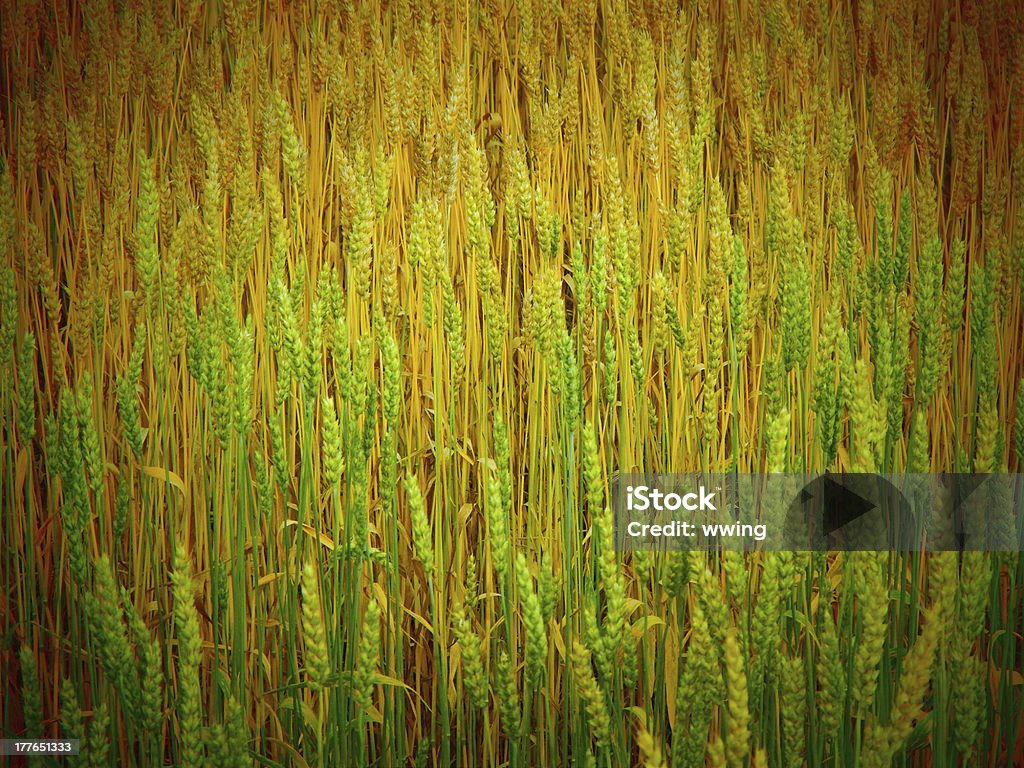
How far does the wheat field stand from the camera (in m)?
1.22

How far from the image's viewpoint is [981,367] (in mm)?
1212

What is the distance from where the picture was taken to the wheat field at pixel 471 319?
1219mm

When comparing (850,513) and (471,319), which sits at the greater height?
(471,319)

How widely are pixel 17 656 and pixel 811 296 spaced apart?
1.34 metres

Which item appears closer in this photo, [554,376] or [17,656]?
[554,376]

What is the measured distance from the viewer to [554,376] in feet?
3.88

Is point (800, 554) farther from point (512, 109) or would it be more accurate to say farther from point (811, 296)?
point (512, 109)

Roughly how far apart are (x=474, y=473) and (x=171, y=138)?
71 centimetres

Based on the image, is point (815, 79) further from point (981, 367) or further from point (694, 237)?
point (981, 367)

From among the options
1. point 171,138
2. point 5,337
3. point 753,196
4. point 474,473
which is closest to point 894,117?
point 753,196

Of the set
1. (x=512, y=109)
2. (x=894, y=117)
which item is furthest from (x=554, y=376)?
(x=894, y=117)

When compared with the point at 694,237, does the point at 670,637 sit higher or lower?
lower

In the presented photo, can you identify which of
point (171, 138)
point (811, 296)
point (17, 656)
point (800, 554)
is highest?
point (171, 138)

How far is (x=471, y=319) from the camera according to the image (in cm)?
132
